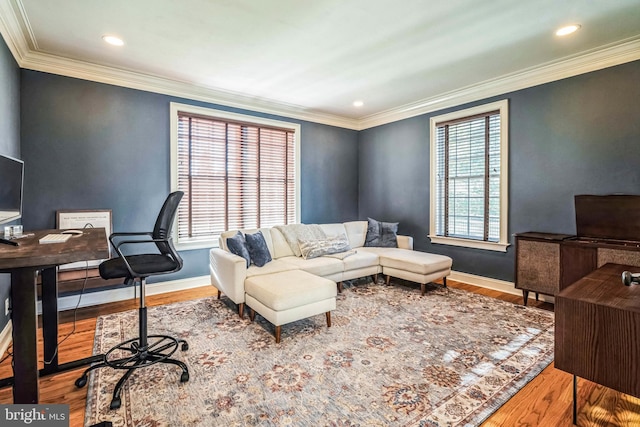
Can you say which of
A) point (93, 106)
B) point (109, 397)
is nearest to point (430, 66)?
point (93, 106)

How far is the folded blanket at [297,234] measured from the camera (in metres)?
4.20

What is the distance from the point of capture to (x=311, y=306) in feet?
9.28

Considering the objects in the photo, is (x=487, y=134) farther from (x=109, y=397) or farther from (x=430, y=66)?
(x=109, y=397)

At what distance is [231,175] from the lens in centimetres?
461

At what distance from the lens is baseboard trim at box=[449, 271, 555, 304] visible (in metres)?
3.84

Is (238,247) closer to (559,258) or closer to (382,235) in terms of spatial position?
(382,235)

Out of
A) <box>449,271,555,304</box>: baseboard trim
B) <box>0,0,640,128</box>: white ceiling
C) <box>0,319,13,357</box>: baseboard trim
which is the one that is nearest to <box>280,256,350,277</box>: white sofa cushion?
<box>449,271,555,304</box>: baseboard trim

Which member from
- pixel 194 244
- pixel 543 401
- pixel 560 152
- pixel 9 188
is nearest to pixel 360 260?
pixel 194 244

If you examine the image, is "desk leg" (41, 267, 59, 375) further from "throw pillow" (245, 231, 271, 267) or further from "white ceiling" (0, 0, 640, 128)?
"white ceiling" (0, 0, 640, 128)

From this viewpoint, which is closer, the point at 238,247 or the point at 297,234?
the point at 238,247

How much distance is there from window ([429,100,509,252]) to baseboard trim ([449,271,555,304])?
434 mm

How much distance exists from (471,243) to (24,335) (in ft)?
15.1

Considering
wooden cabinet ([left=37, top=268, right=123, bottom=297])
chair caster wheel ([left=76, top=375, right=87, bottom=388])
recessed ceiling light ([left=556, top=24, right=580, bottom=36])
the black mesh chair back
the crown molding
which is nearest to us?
chair caster wheel ([left=76, top=375, right=87, bottom=388])

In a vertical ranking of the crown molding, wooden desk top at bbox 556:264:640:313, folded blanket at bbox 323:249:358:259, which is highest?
the crown molding
